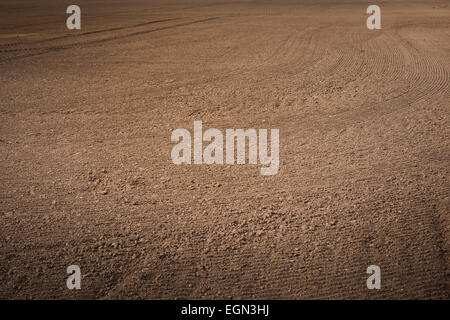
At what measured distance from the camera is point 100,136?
22.6ft

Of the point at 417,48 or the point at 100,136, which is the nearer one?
the point at 100,136

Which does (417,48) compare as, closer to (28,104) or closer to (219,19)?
(219,19)

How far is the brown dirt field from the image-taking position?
4184 mm

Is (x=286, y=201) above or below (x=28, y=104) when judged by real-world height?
below

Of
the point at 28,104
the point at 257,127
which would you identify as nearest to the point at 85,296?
the point at 257,127

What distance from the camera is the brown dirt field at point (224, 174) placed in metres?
4.18

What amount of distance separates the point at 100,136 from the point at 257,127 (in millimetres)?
2895

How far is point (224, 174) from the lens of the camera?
5.84 metres

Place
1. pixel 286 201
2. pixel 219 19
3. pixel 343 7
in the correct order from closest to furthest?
1. pixel 286 201
2. pixel 219 19
3. pixel 343 7

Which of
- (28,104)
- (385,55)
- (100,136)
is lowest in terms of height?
(100,136)

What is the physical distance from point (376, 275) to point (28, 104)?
7.51 meters

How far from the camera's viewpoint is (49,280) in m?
4.09

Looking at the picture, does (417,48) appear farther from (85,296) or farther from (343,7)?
(85,296)

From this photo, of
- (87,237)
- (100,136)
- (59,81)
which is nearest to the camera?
(87,237)
